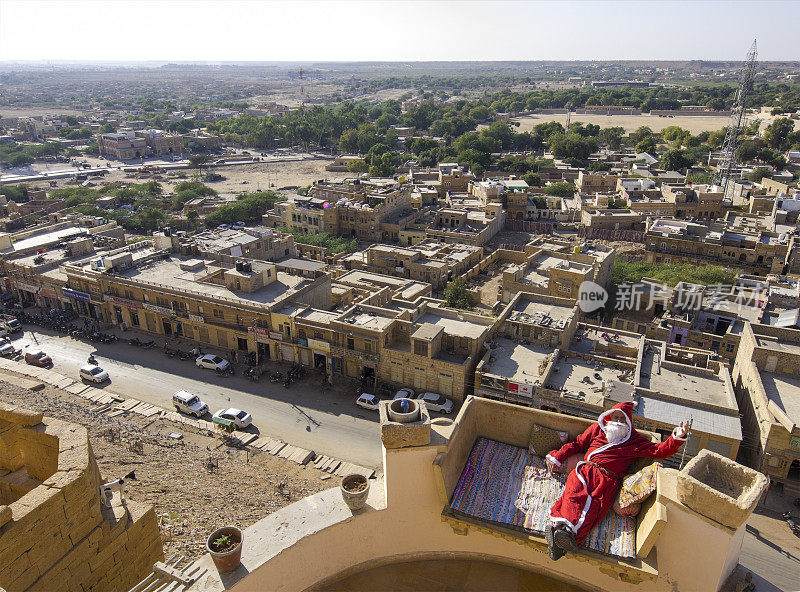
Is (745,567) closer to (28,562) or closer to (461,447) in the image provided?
(461,447)

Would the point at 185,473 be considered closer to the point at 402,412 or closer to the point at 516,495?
the point at 402,412

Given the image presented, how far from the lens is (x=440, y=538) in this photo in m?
11.9

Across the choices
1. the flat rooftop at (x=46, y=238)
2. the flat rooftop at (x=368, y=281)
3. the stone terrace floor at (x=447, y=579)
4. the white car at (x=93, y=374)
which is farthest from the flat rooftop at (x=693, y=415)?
the flat rooftop at (x=46, y=238)

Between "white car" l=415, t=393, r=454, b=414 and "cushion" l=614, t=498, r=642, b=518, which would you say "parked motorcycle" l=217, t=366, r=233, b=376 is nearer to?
"white car" l=415, t=393, r=454, b=414

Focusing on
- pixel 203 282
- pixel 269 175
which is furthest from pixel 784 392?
pixel 269 175

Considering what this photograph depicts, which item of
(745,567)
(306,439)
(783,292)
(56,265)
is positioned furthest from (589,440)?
(56,265)

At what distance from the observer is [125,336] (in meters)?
45.0

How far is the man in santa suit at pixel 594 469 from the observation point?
33.8ft

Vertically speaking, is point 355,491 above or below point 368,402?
above

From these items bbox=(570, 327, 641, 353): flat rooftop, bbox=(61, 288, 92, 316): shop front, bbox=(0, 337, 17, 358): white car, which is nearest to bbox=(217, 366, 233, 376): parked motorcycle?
bbox=(61, 288, 92, 316): shop front

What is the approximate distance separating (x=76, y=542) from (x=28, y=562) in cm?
131

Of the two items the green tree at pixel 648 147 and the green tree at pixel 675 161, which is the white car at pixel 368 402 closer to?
the green tree at pixel 675 161

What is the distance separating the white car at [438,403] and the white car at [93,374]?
22255 millimetres

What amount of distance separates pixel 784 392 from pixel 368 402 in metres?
24.0
